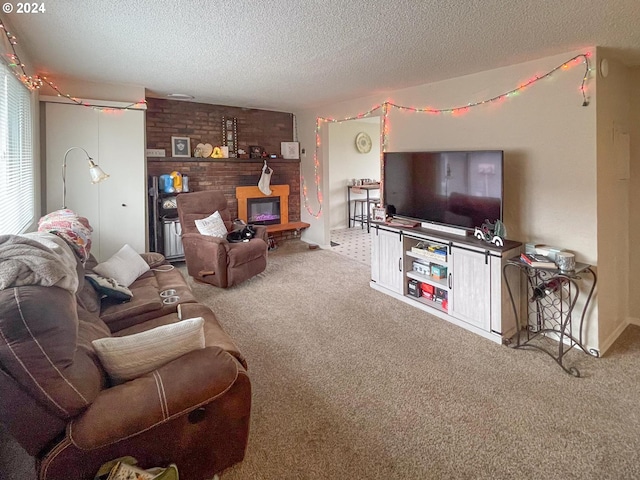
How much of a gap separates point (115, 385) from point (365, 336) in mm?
2007

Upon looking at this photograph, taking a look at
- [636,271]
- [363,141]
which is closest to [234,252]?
[636,271]

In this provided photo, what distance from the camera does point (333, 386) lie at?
2443mm

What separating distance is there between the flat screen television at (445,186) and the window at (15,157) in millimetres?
3373

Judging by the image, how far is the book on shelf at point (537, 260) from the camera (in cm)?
272

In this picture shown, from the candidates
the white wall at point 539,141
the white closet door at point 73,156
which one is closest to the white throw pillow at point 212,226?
the white closet door at point 73,156

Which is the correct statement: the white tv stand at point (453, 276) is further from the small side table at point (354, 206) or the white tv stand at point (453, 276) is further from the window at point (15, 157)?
the small side table at point (354, 206)

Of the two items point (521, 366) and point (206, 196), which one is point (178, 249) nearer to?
point (206, 196)

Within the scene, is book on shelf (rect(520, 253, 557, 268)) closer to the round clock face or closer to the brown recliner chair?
the brown recliner chair

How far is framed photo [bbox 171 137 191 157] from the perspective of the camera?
5.53 m

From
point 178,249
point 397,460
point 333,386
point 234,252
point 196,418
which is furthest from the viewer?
point 178,249

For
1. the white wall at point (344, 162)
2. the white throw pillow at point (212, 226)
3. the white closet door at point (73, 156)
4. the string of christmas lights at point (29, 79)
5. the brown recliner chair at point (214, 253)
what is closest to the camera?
the string of christmas lights at point (29, 79)

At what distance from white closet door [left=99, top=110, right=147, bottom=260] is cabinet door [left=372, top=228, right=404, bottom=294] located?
2916 mm

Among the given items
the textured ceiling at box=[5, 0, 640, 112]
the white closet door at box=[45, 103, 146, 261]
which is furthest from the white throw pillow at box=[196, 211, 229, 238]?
the textured ceiling at box=[5, 0, 640, 112]

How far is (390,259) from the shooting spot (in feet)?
13.4
